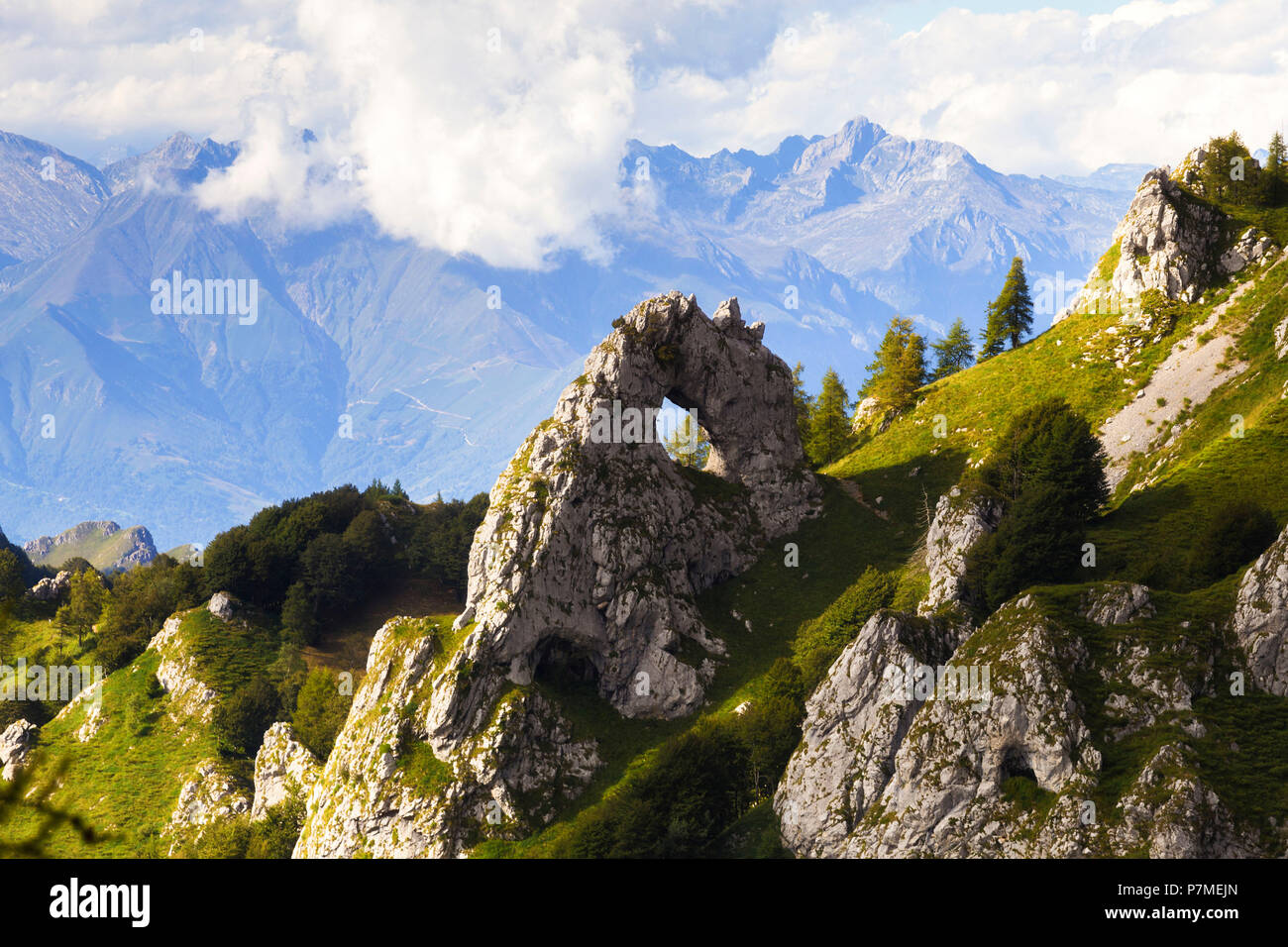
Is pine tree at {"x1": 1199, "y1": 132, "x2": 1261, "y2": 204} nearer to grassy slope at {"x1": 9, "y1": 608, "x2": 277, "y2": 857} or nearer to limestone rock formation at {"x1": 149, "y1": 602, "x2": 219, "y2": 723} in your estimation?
grassy slope at {"x1": 9, "y1": 608, "x2": 277, "y2": 857}

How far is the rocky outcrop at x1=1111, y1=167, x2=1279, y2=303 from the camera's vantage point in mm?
88688

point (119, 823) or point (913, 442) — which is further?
point (913, 442)

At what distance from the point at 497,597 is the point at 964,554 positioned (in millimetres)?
30789

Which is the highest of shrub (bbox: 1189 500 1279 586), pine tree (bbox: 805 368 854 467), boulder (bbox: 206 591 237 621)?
pine tree (bbox: 805 368 854 467)

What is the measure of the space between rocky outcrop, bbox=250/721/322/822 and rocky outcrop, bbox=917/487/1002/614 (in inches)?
1840

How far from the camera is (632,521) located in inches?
2908

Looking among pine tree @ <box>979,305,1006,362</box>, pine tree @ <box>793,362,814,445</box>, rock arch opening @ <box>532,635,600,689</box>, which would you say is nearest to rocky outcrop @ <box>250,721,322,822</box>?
rock arch opening @ <box>532,635,600,689</box>

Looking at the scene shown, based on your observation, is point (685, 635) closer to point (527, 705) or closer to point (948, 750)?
point (527, 705)

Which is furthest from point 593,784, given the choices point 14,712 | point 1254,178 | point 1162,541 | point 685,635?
point 1254,178

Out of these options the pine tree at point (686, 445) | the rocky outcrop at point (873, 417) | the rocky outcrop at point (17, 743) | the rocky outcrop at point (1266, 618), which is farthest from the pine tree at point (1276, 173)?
the rocky outcrop at point (17, 743)

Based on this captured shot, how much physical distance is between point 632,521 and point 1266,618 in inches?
1584

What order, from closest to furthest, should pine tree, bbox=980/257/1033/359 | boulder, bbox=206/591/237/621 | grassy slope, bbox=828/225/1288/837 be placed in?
1. grassy slope, bbox=828/225/1288/837
2. boulder, bbox=206/591/237/621
3. pine tree, bbox=980/257/1033/359

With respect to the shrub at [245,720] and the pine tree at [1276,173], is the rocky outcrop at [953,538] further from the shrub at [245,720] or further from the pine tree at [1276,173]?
the shrub at [245,720]
